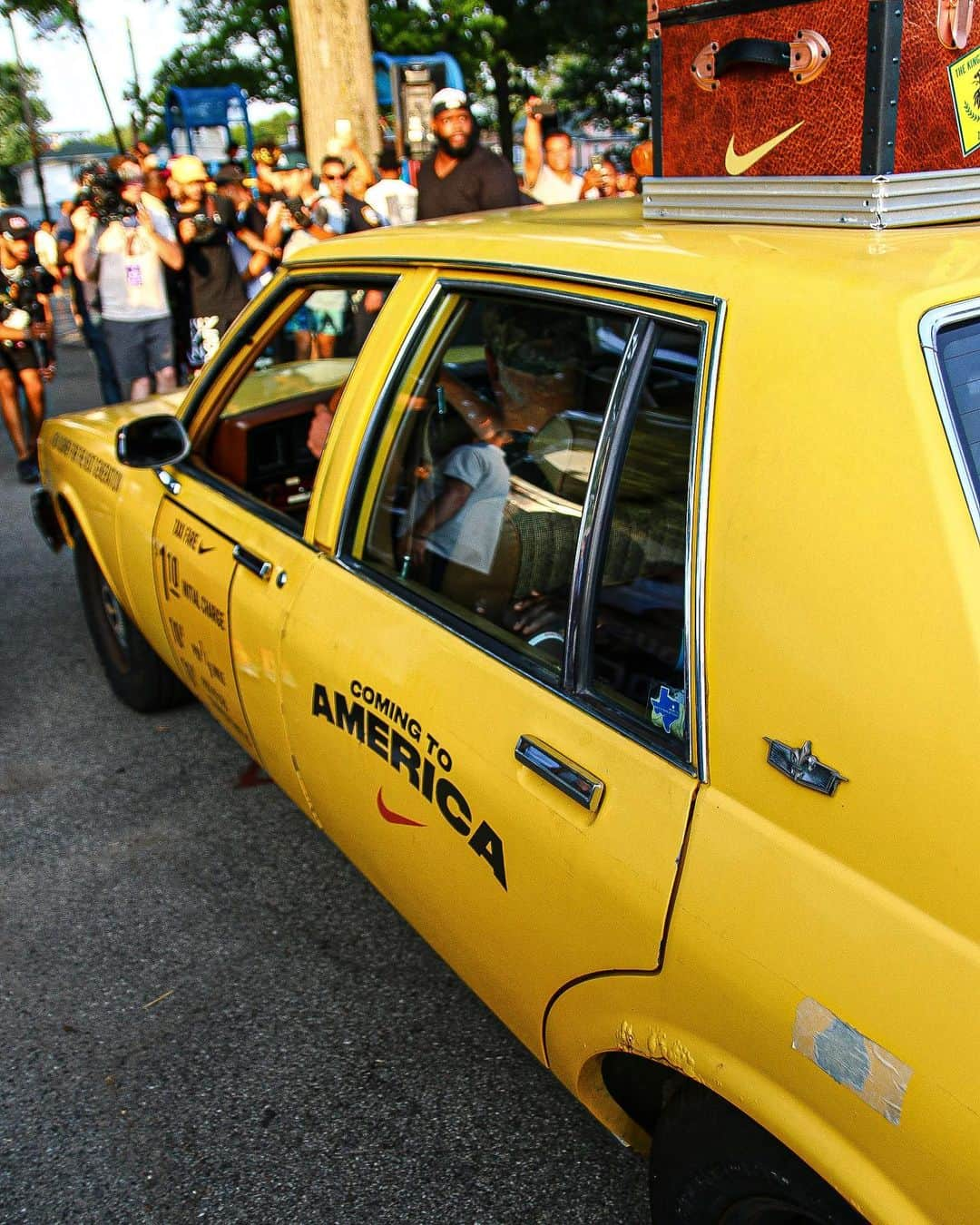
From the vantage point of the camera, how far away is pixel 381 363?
226 centimetres

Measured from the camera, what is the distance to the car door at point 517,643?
5.18ft

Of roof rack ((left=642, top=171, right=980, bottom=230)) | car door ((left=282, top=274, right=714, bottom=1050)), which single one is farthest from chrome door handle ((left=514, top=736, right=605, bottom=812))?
roof rack ((left=642, top=171, right=980, bottom=230))

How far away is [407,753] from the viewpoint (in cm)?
197

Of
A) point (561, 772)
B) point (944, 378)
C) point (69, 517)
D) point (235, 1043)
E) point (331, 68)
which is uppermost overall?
point (331, 68)

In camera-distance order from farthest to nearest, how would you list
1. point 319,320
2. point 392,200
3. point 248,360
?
point 392,200
point 319,320
point 248,360

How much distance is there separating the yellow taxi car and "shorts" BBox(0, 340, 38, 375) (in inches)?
231

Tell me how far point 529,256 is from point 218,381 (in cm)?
139

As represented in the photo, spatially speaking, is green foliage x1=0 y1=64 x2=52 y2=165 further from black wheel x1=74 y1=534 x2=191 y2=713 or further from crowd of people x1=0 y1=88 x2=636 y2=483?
black wheel x1=74 y1=534 x2=191 y2=713

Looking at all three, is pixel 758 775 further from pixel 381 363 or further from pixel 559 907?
pixel 381 363

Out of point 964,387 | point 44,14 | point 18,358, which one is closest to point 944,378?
point 964,387

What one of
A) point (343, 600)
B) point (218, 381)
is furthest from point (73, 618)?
point (343, 600)

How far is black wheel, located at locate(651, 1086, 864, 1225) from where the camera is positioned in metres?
1.36

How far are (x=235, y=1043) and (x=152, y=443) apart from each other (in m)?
1.57

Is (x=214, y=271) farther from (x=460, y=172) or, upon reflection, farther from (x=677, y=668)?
(x=677, y=668)
